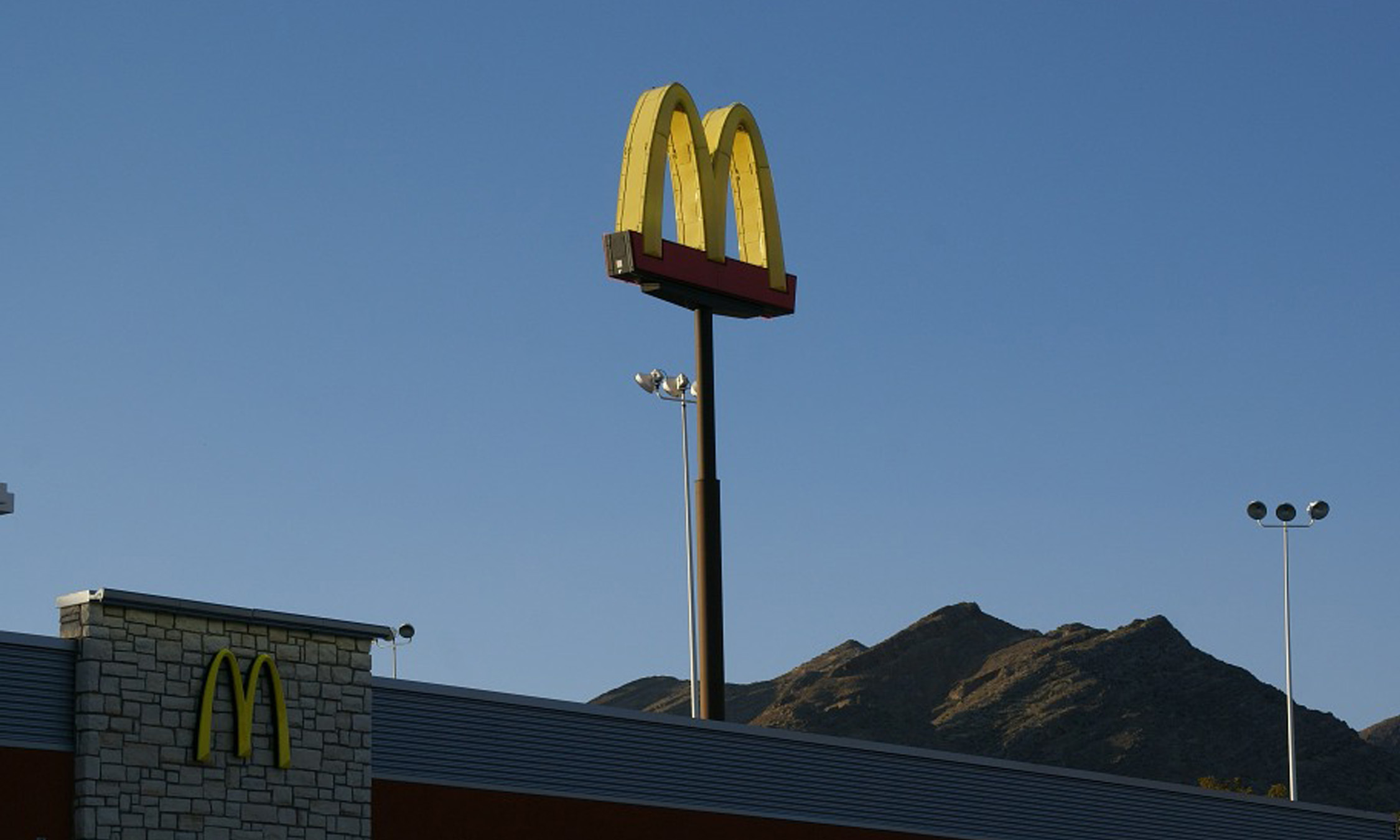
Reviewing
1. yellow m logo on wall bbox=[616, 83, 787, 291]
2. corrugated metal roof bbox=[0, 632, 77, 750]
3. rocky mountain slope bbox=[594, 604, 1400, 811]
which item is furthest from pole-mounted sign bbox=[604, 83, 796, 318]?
rocky mountain slope bbox=[594, 604, 1400, 811]

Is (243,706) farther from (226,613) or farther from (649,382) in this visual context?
(649,382)

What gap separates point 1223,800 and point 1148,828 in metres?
2.37

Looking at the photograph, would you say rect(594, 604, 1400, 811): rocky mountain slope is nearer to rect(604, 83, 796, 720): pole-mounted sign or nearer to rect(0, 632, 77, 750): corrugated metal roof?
rect(604, 83, 796, 720): pole-mounted sign

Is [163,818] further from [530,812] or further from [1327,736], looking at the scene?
[1327,736]

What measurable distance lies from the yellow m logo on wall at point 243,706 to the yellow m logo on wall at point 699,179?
9939mm

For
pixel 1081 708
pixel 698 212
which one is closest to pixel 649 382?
pixel 698 212

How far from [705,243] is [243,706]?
12089 millimetres

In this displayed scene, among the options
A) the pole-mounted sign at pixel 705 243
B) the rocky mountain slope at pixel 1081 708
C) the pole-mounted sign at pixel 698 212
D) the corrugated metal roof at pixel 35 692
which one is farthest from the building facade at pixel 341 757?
the rocky mountain slope at pixel 1081 708

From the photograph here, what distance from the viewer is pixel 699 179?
34.5m

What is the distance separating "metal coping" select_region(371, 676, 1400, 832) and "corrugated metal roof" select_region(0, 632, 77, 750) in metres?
4.24

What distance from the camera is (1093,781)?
123ft

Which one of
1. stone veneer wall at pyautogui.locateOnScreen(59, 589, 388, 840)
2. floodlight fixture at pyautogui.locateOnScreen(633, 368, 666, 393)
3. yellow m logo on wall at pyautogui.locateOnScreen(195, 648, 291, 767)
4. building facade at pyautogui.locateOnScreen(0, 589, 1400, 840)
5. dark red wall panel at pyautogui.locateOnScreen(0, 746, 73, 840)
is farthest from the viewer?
floodlight fixture at pyautogui.locateOnScreen(633, 368, 666, 393)

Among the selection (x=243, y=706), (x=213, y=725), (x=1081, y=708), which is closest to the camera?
(x=213, y=725)

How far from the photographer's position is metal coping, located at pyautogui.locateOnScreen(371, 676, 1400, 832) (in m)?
27.9
